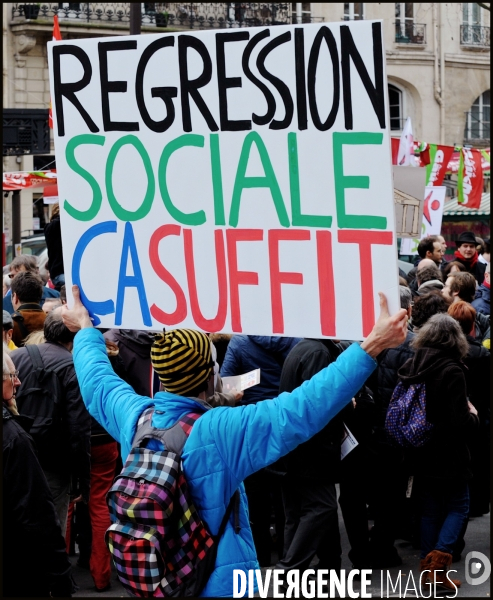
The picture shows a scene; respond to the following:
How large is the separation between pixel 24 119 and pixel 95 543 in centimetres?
490

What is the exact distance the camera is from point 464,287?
752cm

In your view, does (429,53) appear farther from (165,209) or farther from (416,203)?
(165,209)

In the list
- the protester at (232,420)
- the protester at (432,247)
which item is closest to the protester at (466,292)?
the protester at (432,247)

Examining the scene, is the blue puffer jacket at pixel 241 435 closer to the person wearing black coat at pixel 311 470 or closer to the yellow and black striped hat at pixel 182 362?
the yellow and black striped hat at pixel 182 362

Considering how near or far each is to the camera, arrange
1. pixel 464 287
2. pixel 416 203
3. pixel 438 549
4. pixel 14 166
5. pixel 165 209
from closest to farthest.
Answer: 1. pixel 165 209
2. pixel 438 549
3. pixel 416 203
4. pixel 464 287
5. pixel 14 166

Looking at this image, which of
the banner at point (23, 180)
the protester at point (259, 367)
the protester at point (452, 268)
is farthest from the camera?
the banner at point (23, 180)

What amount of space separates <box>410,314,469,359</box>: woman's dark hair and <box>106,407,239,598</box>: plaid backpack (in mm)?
2967

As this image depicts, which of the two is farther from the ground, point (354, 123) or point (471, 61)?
point (471, 61)

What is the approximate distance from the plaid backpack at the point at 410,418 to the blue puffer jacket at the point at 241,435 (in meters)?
2.83

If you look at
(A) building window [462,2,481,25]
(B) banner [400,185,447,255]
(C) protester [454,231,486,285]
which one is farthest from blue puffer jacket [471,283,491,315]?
(A) building window [462,2,481,25]

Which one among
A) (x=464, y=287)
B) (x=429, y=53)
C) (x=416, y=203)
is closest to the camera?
(x=416, y=203)

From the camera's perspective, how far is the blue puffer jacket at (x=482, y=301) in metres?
8.16

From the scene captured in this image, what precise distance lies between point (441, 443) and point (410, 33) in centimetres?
2866

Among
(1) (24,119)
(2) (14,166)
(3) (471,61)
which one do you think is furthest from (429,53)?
(1) (24,119)
